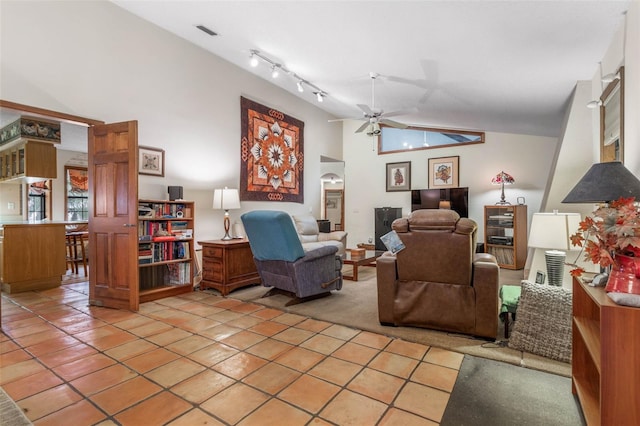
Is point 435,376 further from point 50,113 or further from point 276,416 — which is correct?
point 50,113

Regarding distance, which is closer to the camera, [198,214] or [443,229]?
Answer: [443,229]

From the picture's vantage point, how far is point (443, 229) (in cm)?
253

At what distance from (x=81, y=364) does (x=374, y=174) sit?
22.7 ft

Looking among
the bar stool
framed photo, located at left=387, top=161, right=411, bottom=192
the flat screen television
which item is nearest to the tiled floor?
the bar stool

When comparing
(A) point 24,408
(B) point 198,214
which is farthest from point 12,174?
(A) point 24,408

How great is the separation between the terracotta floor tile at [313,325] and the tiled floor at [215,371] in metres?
0.02

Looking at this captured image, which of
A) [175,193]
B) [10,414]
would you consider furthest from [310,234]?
[10,414]

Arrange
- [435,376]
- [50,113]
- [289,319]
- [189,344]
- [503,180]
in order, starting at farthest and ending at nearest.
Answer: [503,180] < [50,113] < [289,319] < [189,344] < [435,376]

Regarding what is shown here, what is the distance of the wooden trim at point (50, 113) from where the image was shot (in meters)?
2.98

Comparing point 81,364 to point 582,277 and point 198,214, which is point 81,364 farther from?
point 582,277

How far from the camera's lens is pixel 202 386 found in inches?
74.2

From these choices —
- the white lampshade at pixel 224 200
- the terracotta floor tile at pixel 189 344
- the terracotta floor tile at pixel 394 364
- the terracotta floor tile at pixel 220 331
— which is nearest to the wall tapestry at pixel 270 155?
the white lampshade at pixel 224 200

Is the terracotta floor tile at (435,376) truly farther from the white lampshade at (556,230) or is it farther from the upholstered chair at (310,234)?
the upholstered chair at (310,234)

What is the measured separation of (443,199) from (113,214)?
5.98 m
